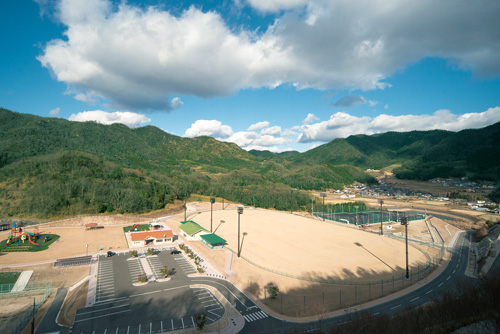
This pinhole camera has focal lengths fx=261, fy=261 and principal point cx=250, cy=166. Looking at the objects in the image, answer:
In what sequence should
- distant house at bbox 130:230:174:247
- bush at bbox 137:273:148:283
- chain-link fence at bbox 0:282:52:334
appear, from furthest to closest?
distant house at bbox 130:230:174:247 → bush at bbox 137:273:148:283 → chain-link fence at bbox 0:282:52:334

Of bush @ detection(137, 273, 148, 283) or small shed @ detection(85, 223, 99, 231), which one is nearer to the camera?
bush @ detection(137, 273, 148, 283)

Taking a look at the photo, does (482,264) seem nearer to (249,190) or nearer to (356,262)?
(356,262)

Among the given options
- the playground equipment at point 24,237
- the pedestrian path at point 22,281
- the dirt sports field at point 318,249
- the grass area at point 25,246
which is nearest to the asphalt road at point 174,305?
the dirt sports field at point 318,249

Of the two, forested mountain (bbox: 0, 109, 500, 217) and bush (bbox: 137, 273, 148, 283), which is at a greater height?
forested mountain (bbox: 0, 109, 500, 217)

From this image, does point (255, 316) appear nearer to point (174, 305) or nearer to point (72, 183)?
point (174, 305)

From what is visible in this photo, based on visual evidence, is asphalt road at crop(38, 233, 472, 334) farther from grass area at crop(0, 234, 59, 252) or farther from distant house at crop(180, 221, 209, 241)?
grass area at crop(0, 234, 59, 252)

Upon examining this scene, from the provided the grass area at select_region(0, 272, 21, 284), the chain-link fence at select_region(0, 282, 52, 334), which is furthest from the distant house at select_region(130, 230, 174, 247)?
the chain-link fence at select_region(0, 282, 52, 334)

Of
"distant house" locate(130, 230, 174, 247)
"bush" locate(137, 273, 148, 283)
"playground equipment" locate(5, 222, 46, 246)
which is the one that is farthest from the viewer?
"playground equipment" locate(5, 222, 46, 246)

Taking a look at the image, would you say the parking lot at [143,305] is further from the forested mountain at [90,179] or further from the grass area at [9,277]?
the forested mountain at [90,179]
